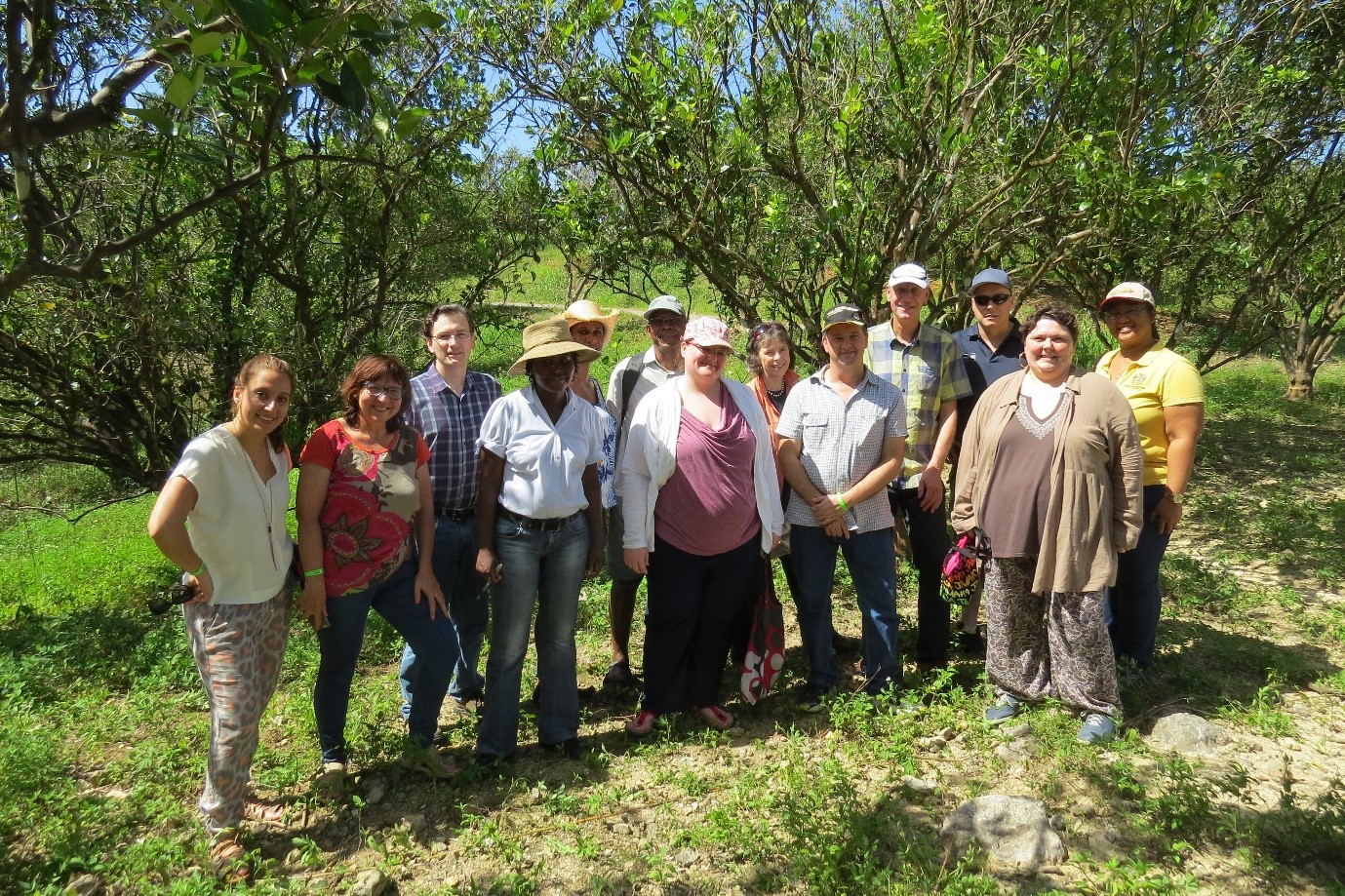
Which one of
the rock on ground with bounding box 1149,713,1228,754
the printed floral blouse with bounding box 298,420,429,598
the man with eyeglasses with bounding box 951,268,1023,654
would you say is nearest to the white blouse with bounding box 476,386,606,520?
the printed floral blouse with bounding box 298,420,429,598

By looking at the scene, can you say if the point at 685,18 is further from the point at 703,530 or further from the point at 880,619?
the point at 880,619

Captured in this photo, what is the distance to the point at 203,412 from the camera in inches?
245

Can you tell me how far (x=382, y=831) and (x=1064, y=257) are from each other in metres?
5.32

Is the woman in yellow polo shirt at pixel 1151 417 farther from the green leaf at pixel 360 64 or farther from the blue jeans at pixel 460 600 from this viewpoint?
the green leaf at pixel 360 64

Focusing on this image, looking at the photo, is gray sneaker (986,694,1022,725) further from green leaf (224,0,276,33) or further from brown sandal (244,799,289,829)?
green leaf (224,0,276,33)

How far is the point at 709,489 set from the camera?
152 inches

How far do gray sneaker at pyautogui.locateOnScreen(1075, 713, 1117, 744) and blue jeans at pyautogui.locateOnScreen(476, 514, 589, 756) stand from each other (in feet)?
7.06

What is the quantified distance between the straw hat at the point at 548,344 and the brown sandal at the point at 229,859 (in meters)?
1.98

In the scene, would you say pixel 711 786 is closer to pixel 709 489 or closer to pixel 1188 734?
pixel 709 489

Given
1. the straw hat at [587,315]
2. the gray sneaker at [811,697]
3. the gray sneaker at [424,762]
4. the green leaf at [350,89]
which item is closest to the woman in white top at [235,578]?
the gray sneaker at [424,762]

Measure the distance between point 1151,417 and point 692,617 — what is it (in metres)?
2.28

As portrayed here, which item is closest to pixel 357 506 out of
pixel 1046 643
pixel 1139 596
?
pixel 1046 643

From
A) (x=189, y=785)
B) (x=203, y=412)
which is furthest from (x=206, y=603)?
(x=203, y=412)

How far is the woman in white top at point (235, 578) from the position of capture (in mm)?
→ 3080
